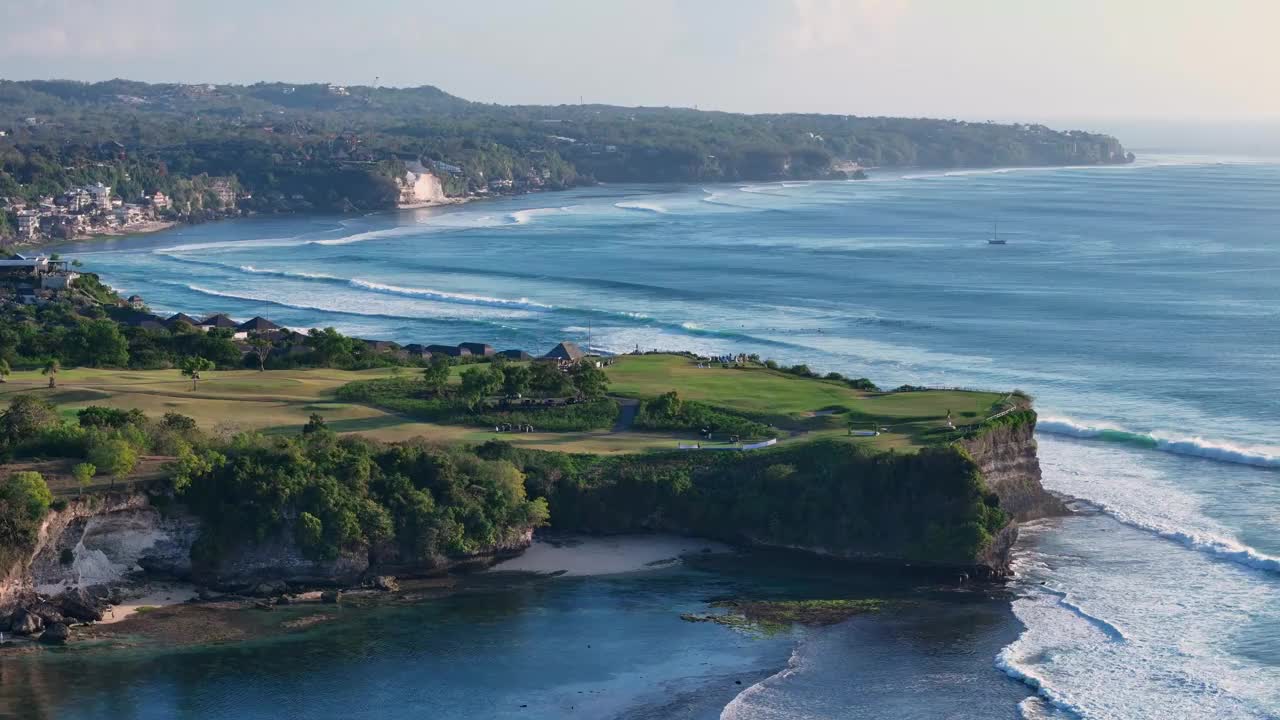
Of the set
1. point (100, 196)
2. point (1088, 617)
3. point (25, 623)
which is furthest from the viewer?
point (100, 196)

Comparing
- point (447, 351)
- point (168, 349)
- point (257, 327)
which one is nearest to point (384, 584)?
point (168, 349)

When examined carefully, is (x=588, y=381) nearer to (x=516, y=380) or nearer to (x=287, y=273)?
(x=516, y=380)

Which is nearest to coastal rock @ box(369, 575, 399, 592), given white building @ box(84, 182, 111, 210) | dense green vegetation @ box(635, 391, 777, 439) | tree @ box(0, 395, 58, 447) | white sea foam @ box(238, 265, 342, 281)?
tree @ box(0, 395, 58, 447)

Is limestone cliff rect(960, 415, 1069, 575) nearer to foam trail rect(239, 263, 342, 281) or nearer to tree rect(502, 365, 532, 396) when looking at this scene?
tree rect(502, 365, 532, 396)

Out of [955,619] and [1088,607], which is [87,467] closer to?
[955,619]

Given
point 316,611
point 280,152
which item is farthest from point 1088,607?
point 280,152

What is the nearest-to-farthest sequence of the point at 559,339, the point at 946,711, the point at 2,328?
the point at 946,711 < the point at 2,328 < the point at 559,339

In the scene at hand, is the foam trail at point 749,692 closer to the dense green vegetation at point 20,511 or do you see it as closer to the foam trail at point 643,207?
the dense green vegetation at point 20,511
